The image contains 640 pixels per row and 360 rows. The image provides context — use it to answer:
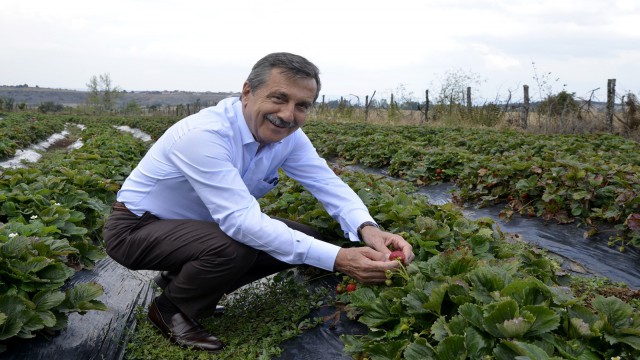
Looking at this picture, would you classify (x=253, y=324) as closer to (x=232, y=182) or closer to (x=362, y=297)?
(x=362, y=297)

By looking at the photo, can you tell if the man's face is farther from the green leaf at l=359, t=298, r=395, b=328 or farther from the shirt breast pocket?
the green leaf at l=359, t=298, r=395, b=328

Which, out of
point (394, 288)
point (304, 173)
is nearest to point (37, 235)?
point (304, 173)

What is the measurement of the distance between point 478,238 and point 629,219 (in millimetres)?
1943

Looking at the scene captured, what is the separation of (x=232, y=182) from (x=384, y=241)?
87 centimetres

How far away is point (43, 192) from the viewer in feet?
14.5

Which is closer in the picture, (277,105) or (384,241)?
(277,105)

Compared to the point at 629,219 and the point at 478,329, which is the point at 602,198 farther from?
the point at 478,329

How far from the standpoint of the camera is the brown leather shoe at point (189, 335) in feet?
8.87

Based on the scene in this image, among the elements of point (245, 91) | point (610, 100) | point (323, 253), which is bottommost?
point (323, 253)

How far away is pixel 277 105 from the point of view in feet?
8.59

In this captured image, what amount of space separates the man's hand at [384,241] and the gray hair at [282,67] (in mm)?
871

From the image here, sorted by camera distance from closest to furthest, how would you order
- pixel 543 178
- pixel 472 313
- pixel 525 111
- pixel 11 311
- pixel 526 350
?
pixel 526 350 → pixel 472 313 → pixel 11 311 → pixel 543 178 → pixel 525 111

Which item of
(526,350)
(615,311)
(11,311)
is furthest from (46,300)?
(615,311)

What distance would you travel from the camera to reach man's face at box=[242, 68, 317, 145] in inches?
102
